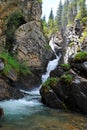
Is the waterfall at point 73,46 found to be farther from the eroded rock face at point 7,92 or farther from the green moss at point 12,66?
the eroded rock face at point 7,92

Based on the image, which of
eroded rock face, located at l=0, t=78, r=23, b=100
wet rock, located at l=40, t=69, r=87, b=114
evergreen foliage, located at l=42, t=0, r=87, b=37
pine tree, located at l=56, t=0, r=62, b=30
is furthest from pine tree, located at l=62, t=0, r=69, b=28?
wet rock, located at l=40, t=69, r=87, b=114

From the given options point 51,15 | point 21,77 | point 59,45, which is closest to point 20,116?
point 21,77

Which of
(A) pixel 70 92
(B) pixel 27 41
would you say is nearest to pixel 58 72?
(A) pixel 70 92

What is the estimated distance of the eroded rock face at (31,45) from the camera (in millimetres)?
40562

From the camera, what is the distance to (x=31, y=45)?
137ft

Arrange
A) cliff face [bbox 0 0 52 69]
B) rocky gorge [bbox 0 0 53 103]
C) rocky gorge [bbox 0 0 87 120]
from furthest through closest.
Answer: cliff face [bbox 0 0 52 69], rocky gorge [bbox 0 0 53 103], rocky gorge [bbox 0 0 87 120]

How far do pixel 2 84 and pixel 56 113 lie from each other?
9562 millimetres

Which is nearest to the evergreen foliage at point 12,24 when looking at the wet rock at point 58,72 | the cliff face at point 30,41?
the cliff face at point 30,41

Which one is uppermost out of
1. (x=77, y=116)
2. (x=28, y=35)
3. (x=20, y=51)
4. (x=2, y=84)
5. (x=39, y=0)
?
(x=39, y=0)

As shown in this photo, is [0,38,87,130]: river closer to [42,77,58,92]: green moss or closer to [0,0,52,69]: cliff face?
[42,77,58,92]: green moss

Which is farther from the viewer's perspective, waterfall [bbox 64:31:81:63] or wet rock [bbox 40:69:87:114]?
waterfall [bbox 64:31:81:63]

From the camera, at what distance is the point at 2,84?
29.1 meters

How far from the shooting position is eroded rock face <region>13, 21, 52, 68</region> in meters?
40.6

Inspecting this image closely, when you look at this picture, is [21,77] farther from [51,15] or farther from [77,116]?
[51,15]
